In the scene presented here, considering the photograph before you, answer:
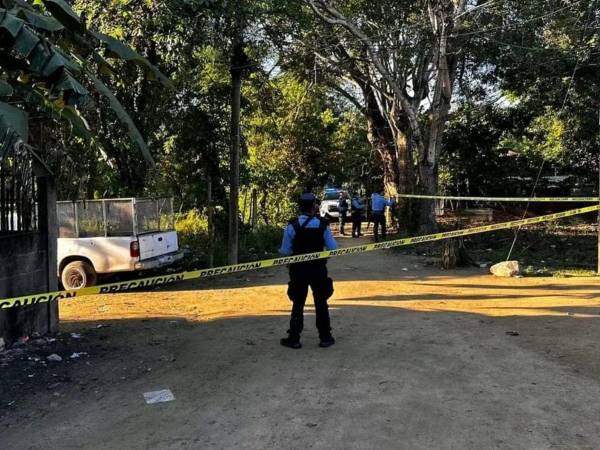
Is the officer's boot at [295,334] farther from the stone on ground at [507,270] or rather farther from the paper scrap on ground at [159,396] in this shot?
the stone on ground at [507,270]

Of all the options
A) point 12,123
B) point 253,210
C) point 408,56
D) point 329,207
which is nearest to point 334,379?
point 12,123

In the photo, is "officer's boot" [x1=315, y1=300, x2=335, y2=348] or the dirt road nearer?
the dirt road

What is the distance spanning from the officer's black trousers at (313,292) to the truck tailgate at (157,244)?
16.9 ft

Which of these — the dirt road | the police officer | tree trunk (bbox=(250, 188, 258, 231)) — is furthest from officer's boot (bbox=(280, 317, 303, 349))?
tree trunk (bbox=(250, 188, 258, 231))

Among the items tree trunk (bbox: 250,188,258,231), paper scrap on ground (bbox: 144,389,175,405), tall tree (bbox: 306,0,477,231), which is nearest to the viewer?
paper scrap on ground (bbox: 144,389,175,405)

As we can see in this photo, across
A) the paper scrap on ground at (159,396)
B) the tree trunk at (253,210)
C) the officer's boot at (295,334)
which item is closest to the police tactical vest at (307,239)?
the officer's boot at (295,334)

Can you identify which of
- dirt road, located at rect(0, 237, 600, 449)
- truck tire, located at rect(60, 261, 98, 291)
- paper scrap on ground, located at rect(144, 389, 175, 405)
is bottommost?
paper scrap on ground, located at rect(144, 389, 175, 405)

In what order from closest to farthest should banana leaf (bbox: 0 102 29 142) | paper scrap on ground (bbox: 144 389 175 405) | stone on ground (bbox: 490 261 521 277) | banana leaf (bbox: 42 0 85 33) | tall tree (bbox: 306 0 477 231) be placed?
1. banana leaf (bbox: 0 102 29 142)
2. paper scrap on ground (bbox: 144 389 175 405)
3. banana leaf (bbox: 42 0 85 33)
4. stone on ground (bbox: 490 261 521 277)
5. tall tree (bbox: 306 0 477 231)

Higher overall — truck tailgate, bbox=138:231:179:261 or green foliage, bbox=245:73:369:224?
green foliage, bbox=245:73:369:224

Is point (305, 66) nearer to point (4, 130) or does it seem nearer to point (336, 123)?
point (336, 123)

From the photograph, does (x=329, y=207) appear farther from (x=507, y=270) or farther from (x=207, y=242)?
(x=507, y=270)

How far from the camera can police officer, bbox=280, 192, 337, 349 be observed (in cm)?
638

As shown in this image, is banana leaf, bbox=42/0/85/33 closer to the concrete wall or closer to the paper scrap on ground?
the concrete wall

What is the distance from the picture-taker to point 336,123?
98.7ft
